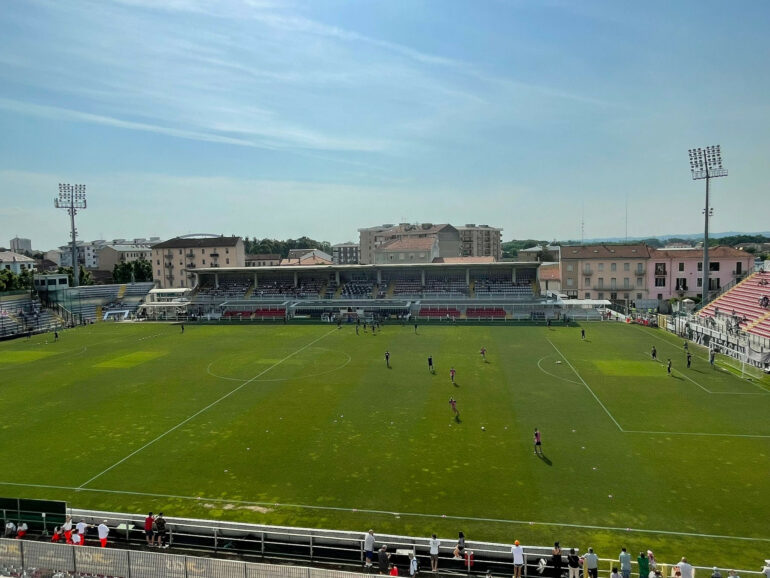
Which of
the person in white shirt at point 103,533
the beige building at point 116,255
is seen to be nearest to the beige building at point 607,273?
the person in white shirt at point 103,533

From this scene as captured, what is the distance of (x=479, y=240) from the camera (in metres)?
145

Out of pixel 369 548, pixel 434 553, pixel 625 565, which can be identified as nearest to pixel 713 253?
pixel 625 565

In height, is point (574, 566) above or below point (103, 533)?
Result: below

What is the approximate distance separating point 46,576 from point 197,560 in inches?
138

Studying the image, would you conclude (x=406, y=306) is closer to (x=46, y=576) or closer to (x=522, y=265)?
(x=522, y=265)

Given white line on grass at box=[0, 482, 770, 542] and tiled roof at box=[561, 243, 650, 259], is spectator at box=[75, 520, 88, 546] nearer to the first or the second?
white line on grass at box=[0, 482, 770, 542]

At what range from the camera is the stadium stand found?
3706 centimetres

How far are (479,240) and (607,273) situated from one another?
77.1 metres

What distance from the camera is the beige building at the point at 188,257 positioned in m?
94.6

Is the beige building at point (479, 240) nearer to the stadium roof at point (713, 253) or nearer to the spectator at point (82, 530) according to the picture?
the stadium roof at point (713, 253)

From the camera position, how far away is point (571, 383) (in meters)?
29.6

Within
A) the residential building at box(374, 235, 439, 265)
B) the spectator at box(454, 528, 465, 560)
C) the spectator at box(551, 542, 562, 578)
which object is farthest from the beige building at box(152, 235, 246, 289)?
the spectator at box(551, 542, 562, 578)

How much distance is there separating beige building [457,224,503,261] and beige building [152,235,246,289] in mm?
65806

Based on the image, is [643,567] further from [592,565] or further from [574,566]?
[574,566]
